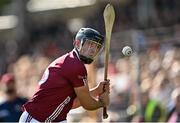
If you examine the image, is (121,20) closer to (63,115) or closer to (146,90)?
(146,90)

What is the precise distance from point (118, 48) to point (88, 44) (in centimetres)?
775

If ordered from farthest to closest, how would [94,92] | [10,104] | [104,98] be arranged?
[10,104] → [94,92] → [104,98]

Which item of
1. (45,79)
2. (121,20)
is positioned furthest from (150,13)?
(45,79)

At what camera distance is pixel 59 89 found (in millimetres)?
10547

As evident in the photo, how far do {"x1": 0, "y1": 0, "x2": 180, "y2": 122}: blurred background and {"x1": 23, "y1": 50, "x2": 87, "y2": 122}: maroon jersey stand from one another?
343 cm

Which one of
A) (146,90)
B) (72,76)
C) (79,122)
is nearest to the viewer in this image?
(72,76)

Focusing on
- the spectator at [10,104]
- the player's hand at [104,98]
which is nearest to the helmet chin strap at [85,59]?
the player's hand at [104,98]

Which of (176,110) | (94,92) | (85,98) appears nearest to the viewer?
(85,98)

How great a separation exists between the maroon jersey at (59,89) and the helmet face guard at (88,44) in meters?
0.09

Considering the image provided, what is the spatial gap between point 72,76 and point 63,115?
437mm

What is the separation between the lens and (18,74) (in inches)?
834

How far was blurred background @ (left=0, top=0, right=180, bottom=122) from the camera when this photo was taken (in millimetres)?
15695

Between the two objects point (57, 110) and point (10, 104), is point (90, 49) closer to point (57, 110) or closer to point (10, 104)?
point (57, 110)

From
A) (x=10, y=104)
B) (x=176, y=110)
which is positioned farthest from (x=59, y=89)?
(x=10, y=104)
